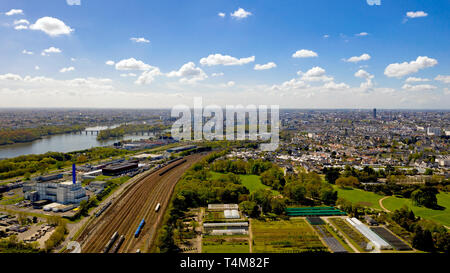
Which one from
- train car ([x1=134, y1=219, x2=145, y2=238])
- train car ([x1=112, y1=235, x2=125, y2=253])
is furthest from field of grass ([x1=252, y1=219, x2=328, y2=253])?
train car ([x1=112, y1=235, x2=125, y2=253])

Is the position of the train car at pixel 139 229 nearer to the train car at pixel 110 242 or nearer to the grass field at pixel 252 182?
the train car at pixel 110 242

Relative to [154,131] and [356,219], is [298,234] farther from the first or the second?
[154,131]

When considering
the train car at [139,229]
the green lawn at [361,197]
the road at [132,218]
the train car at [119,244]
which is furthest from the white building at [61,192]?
the green lawn at [361,197]

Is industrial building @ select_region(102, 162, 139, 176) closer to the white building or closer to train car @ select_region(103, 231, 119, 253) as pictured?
the white building

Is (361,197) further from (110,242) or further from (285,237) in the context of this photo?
(110,242)

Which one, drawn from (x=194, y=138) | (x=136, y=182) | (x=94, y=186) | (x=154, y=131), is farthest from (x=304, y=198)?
(x=154, y=131)

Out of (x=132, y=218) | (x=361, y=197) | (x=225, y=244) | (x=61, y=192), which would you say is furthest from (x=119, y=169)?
(x=361, y=197)
